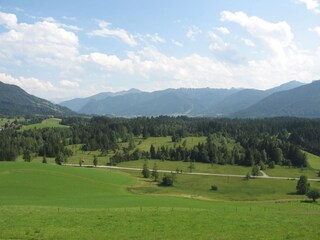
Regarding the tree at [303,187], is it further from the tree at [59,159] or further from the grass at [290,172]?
the tree at [59,159]

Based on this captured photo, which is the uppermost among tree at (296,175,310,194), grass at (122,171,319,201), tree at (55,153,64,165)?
tree at (55,153,64,165)

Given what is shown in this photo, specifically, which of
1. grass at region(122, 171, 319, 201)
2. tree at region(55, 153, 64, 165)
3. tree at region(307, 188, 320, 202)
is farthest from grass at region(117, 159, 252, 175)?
tree at region(307, 188, 320, 202)

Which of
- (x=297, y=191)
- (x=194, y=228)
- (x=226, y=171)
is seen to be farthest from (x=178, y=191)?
(x=194, y=228)

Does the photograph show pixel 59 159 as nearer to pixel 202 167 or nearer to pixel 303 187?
pixel 202 167

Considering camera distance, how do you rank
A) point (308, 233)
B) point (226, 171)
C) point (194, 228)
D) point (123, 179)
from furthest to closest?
1. point (226, 171)
2. point (123, 179)
3. point (194, 228)
4. point (308, 233)

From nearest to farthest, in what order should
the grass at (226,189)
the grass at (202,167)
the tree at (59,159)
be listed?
the grass at (226,189)
the grass at (202,167)
the tree at (59,159)

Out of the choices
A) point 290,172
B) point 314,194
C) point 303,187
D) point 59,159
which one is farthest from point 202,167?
point 314,194

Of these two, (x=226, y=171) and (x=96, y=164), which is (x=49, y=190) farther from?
(x=226, y=171)

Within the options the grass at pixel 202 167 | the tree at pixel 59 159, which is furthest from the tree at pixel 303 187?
the tree at pixel 59 159

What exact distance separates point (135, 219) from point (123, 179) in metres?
84.4

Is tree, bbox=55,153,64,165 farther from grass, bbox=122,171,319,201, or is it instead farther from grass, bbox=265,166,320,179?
grass, bbox=265,166,320,179

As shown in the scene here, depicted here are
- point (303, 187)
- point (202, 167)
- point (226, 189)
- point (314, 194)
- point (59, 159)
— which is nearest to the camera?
point (314, 194)

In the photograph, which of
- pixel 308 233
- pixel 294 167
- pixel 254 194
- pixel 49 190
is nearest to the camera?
pixel 308 233

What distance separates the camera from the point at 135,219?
47781mm
